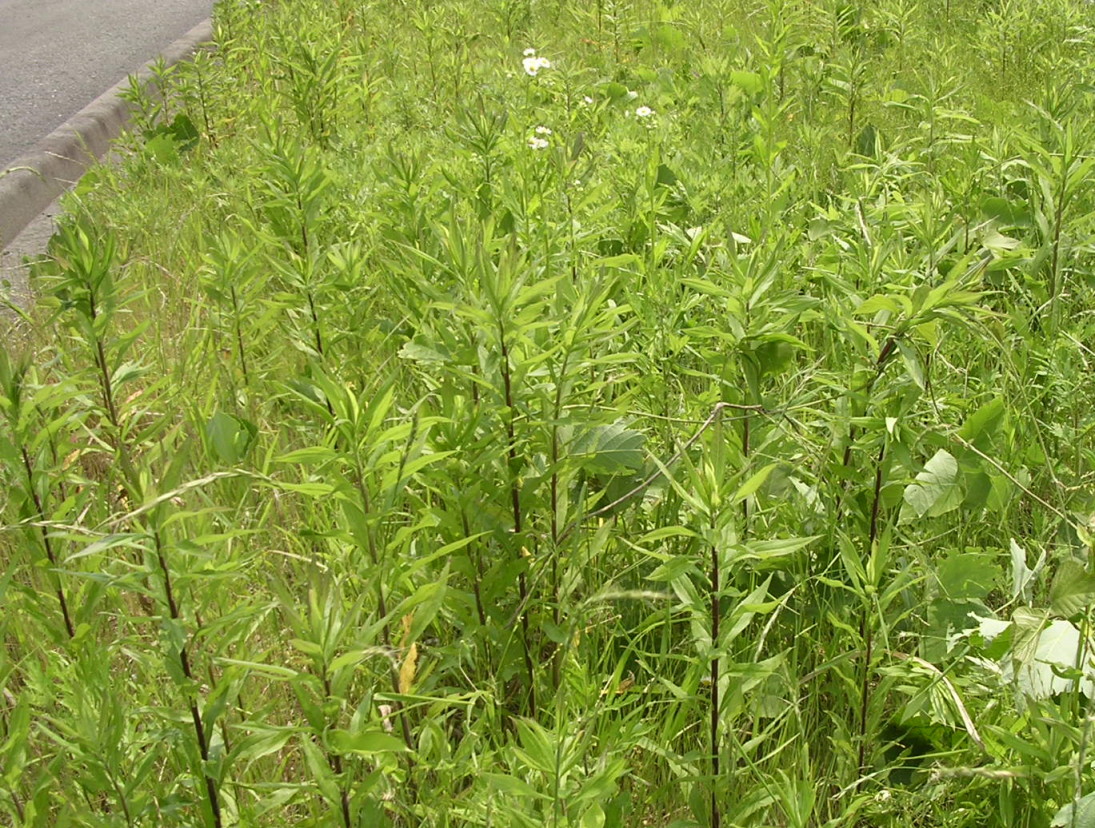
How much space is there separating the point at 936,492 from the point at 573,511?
0.68 metres

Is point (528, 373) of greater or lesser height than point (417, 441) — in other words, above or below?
below

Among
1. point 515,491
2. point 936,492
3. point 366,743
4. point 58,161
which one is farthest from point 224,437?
point 58,161

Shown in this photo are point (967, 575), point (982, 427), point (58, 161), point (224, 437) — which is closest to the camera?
point (967, 575)

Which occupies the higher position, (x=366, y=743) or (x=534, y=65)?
(x=366, y=743)

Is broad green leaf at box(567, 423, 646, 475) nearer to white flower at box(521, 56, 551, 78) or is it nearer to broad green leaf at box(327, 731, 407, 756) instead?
broad green leaf at box(327, 731, 407, 756)

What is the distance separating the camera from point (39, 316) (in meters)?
3.33

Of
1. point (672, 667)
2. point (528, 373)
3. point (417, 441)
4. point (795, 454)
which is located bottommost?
point (672, 667)

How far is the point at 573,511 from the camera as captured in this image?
2.04m

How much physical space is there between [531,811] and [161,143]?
3439mm

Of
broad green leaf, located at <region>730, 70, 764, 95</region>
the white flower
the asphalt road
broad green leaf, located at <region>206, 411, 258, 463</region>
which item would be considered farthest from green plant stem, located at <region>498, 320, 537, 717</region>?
the asphalt road

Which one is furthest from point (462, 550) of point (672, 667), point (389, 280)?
point (389, 280)

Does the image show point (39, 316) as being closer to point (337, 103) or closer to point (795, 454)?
point (337, 103)

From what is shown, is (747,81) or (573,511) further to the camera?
(747,81)

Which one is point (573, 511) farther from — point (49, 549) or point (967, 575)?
point (49, 549)
